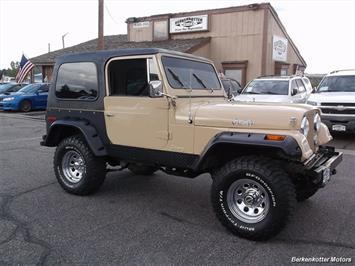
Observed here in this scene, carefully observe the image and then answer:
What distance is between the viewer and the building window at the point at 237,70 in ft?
66.5

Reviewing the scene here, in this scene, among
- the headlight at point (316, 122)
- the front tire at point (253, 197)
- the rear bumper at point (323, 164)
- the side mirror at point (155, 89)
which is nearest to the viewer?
the front tire at point (253, 197)

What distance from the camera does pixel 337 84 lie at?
11375 millimetres

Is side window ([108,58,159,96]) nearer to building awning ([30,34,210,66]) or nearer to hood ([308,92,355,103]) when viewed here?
hood ([308,92,355,103])

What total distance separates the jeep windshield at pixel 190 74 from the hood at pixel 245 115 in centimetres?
40

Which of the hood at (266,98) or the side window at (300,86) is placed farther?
the side window at (300,86)

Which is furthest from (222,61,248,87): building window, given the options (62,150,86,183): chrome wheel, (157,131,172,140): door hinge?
(157,131,172,140): door hinge

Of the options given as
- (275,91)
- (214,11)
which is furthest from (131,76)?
(214,11)

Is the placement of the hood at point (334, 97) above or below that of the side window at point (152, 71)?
below

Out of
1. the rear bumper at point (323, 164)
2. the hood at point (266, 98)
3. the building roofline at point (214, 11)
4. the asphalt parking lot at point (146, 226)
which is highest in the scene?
the building roofline at point (214, 11)

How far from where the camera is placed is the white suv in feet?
32.7

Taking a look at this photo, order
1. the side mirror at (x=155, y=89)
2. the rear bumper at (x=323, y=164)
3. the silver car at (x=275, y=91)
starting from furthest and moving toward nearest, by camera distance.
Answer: the silver car at (x=275, y=91)
the side mirror at (x=155, y=89)
the rear bumper at (x=323, y=164)

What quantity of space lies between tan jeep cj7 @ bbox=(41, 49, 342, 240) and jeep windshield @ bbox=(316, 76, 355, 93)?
702 centimetres

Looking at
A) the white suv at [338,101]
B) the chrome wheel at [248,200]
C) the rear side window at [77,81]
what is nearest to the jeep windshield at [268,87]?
the white suv at [338,101]

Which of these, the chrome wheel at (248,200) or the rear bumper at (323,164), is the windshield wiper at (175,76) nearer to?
the chrome wheel at (248,200)
